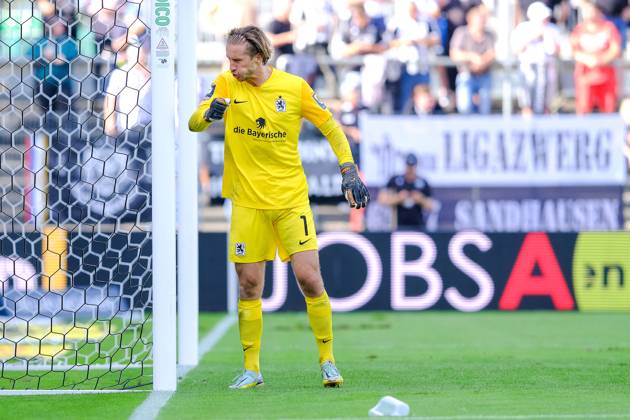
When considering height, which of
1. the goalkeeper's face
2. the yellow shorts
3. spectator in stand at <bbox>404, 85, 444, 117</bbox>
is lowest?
the yellow shorts

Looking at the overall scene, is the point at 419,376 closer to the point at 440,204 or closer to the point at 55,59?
the point at 55,59

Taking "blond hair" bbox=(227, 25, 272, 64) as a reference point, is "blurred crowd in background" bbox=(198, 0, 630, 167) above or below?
above

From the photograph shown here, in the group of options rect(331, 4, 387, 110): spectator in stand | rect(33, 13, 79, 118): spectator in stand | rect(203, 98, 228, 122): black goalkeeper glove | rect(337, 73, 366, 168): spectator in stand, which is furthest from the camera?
rect(331, 4, 387, 110): spectator in stand

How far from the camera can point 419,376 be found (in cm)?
834

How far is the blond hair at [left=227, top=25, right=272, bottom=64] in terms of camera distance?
742cm

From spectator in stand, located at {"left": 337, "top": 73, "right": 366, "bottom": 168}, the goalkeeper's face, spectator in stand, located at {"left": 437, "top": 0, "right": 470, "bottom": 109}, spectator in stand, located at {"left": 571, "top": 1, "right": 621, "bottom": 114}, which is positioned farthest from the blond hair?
spectator in stand, located at {"left": 571, "top": 1, "right": 621, "bottom": 114}

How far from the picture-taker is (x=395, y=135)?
1727 cm

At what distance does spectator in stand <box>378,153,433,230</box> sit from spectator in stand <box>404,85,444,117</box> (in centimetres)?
81

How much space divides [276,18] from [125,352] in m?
9.33

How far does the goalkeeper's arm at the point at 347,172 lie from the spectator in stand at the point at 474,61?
1049cm

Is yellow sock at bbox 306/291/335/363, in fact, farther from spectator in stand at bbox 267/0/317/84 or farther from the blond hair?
spectator in stand at bbox 267/0/317/84

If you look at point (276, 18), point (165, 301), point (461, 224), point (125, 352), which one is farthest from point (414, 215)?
point (165, 301)

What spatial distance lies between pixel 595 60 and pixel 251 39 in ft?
38.3

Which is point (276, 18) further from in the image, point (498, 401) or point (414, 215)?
point (498, 401)
